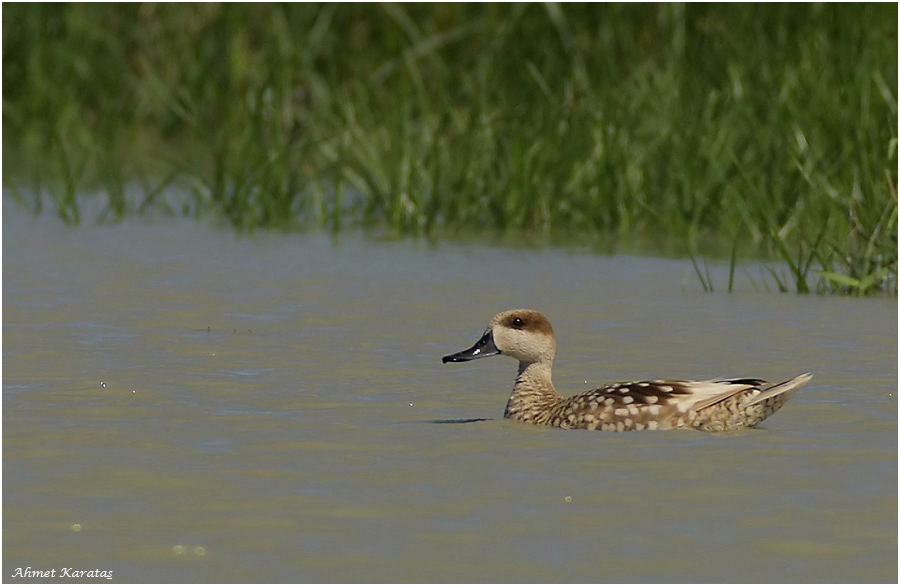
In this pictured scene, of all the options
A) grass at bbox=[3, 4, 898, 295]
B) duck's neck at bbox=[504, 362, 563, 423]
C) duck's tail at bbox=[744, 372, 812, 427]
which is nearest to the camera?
duck's tail at bbox=[744, 372, 812, 427]

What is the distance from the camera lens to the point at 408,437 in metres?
6.23

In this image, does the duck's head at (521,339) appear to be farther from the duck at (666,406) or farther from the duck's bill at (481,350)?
the duck at (666,406)

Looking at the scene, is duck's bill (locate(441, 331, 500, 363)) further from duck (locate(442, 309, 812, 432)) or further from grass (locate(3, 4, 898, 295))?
grass (locate(3, 4, 898, 295))

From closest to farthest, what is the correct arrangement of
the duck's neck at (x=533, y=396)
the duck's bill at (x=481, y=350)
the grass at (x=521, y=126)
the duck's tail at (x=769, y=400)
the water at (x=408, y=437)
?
the water at (x=408, y=437), the duck's tail at (x=769, y=400), the duck's neck at (x=533, y=396), the duck's bill at (x=481, y=350), the grass at (x=521, y=126)

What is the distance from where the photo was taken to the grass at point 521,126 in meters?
10.9

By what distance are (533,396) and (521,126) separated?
5.23 metres

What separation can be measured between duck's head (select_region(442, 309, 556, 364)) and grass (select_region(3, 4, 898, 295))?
2.56m

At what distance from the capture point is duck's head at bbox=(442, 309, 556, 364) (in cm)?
714

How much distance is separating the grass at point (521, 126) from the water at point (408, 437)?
37.9 inches

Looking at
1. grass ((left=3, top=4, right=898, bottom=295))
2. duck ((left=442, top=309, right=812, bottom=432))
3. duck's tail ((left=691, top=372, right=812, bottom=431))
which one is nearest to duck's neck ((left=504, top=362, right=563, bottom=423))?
duck ((left=442, top=309, right=812, bottom=432))

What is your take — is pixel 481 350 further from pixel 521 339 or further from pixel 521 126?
pixel 521 126

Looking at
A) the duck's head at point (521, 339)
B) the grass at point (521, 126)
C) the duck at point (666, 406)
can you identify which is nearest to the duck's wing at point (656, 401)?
the duck at point (666, 406)

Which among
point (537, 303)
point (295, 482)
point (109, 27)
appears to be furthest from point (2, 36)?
point (295, 482)

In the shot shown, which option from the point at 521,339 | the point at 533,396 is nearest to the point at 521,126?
the point at 521,339
